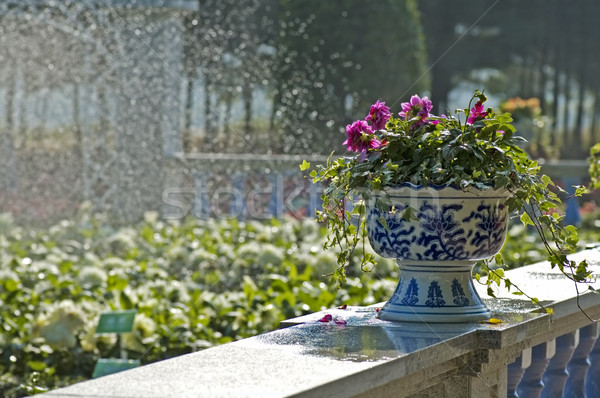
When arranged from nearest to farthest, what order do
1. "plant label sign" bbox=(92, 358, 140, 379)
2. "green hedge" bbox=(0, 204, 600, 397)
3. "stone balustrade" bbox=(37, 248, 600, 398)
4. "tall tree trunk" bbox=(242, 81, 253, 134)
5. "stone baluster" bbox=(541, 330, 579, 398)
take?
"stone balustrade" bbox=(37, 248, 600, 398), "stone baluster" bbox=(541, 330, 579, 398), "plant label sign" bbox=(92, 358, 140, 379), "green hedge" bbox=(0, 204, 600, 397), "tall tree trunk" bbox=(242, 81, 253, 134)

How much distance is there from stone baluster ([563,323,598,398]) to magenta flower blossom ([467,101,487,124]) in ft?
1.96

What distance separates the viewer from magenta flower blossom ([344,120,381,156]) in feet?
5.03

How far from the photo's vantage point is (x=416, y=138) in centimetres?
153

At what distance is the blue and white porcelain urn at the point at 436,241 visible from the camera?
144cm

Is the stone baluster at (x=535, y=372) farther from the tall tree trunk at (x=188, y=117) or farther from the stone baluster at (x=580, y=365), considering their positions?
the tall tree trunk at (x=188, y=117)

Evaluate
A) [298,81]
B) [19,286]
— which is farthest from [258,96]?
[19,286]

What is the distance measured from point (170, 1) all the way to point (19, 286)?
437 cm

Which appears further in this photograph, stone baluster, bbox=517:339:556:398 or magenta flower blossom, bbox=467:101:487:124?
stone baluster, bbox=517:339:556:398

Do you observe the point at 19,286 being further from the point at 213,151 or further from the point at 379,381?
the point at 213,151

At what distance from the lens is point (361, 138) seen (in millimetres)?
1539

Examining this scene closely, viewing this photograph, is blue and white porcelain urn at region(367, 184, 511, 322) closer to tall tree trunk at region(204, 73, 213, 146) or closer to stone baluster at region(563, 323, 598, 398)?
stone baluster at region(563, 323, 598, 398)

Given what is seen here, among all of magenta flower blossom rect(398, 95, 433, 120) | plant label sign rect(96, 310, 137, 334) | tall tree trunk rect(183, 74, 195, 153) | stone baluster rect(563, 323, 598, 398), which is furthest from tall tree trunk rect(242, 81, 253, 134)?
A: magenta flower blossom rect(398, 95, 433, 120)

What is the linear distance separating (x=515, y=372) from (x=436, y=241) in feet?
1.03

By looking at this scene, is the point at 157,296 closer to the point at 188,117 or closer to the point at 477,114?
the point at 477,114
